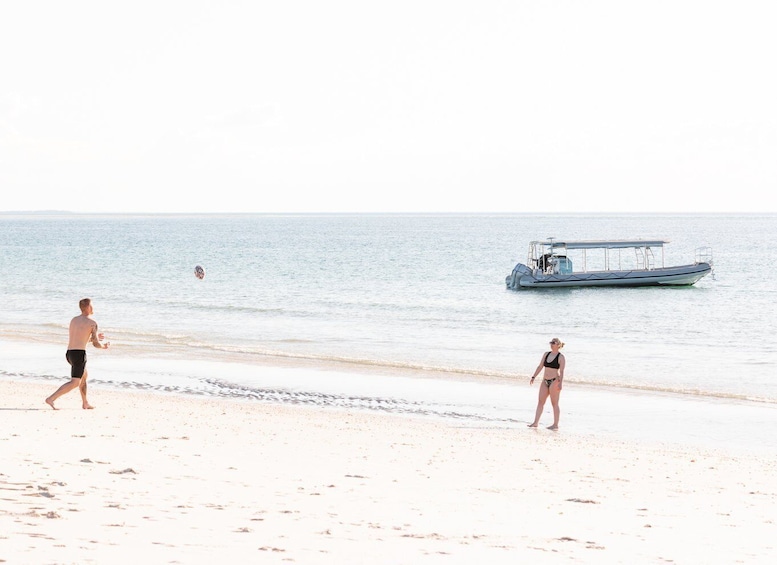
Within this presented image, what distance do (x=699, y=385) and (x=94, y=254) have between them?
7549 centimetres

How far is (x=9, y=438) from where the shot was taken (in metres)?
10.6

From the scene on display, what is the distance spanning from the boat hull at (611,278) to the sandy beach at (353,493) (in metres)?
37.3

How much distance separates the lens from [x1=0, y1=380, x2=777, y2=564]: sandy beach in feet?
22.1

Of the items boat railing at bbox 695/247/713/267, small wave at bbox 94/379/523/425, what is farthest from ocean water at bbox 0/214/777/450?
boat railing at bbox 695/247/713/267

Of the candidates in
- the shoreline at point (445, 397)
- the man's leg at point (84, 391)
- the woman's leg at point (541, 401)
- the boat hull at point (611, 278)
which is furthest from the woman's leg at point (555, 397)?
the boat hull at point (611, 278)

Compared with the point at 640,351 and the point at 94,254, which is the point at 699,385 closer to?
the point at 640,351

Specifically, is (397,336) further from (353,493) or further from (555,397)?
(353,493)

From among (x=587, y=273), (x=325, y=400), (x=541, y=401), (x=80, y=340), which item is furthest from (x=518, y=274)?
(x=80, y=340)

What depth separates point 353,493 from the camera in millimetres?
8867

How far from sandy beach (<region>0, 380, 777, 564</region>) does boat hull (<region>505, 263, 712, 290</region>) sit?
37.3m

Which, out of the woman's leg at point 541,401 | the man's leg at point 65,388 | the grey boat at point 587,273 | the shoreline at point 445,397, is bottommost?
the shoreline at point 445,397

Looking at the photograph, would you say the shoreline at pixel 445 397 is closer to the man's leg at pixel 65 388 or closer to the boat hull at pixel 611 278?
the man's leg at pixel 65 388

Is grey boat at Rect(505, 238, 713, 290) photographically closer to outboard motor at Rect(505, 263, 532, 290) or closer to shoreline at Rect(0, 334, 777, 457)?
outboard motor at Rect(505, 263, 532, 290)

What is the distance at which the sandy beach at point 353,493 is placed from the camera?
22.1ft
